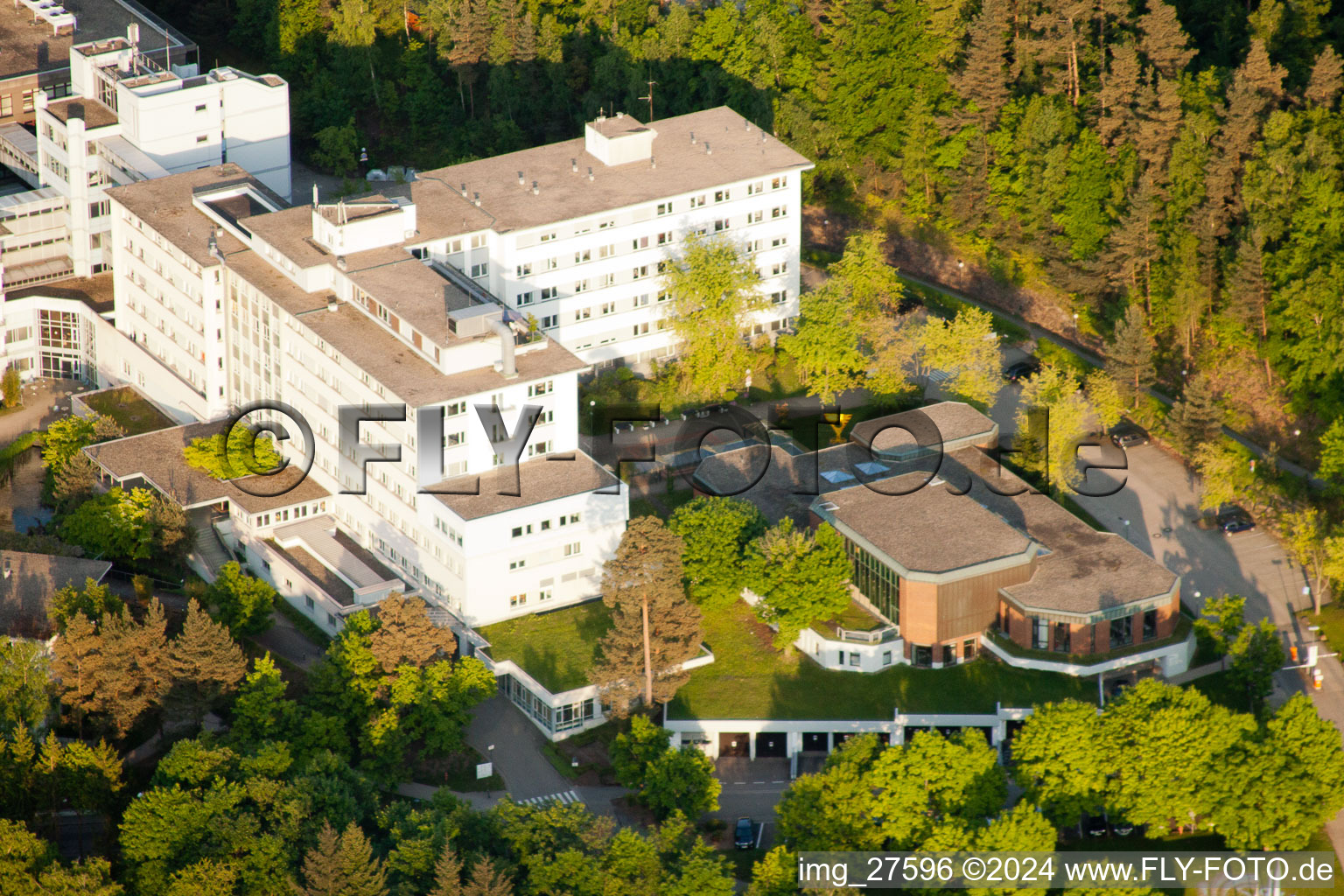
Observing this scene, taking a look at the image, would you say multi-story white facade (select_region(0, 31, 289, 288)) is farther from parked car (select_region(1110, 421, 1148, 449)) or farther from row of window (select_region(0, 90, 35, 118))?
parked car (select_region(1110, 421, 1148, 449))

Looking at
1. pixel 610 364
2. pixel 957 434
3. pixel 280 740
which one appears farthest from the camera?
pixel 610 364

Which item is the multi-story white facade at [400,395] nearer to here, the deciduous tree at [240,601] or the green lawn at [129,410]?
the deciduous tree at [240,601]

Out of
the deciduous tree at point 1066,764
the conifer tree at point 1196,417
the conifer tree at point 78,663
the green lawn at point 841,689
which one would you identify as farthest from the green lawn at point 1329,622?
the conifer tree at point 78,663

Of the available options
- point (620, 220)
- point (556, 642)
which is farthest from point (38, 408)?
point (556, 642)

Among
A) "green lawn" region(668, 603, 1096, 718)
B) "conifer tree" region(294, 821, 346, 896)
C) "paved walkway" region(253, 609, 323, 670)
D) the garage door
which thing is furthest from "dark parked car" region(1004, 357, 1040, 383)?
"conifer tree" region(294, 821, 346, 896)

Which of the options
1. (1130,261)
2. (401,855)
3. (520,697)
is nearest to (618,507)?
(520,697)

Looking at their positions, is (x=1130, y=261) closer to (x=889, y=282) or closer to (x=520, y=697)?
(x=889, y=282)
